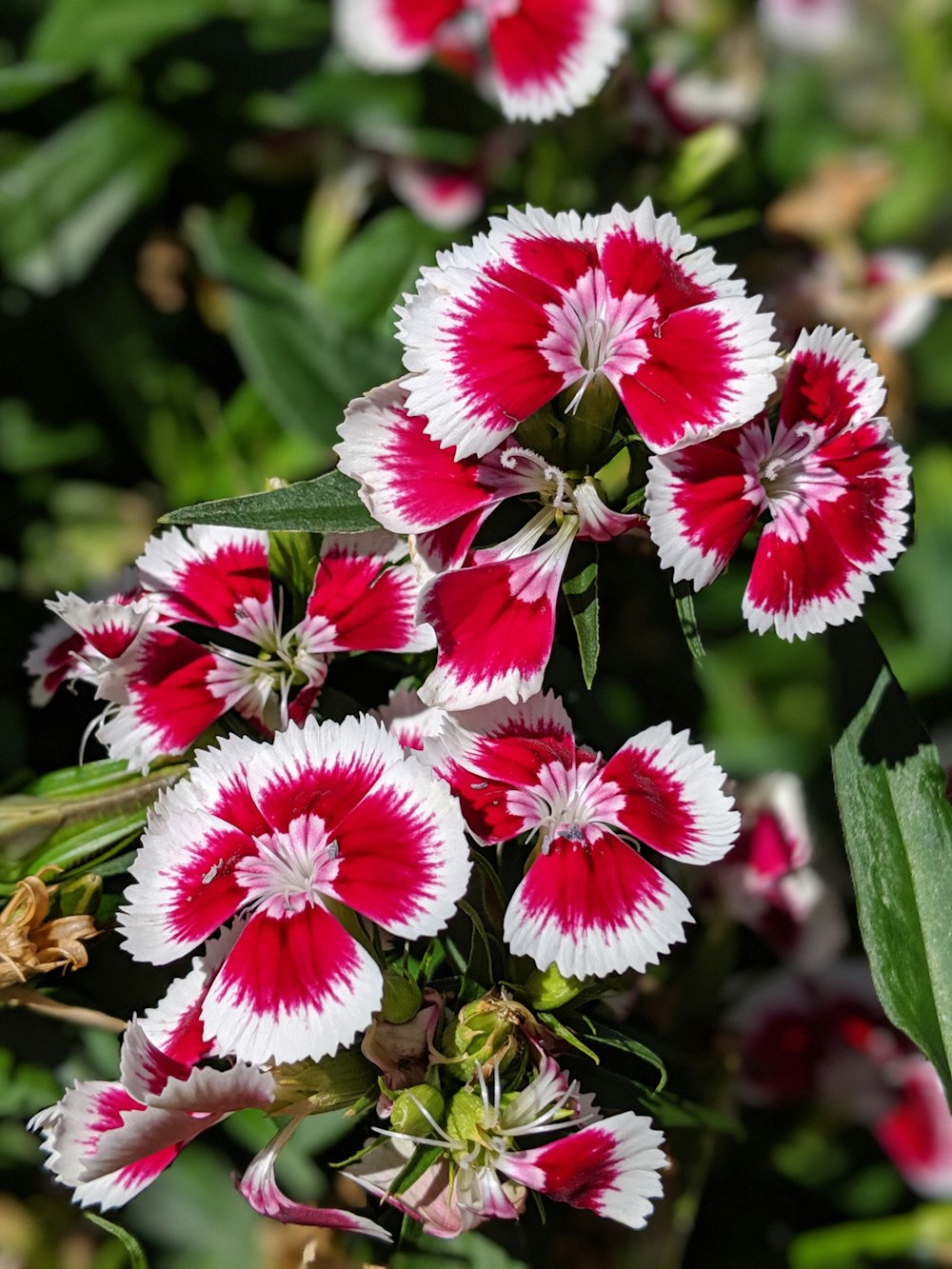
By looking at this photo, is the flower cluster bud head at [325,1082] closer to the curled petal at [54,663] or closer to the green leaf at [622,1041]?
the green leaf at [622,1041]

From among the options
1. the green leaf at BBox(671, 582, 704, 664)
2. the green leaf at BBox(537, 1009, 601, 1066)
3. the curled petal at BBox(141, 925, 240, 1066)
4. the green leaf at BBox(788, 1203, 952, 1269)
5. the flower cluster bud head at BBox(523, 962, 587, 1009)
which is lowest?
the green leaf at BBox(788, 1203, 952, 1269)

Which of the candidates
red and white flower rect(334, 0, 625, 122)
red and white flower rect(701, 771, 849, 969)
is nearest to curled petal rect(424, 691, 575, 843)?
red and white flower rect(701, 771, 849, 969)

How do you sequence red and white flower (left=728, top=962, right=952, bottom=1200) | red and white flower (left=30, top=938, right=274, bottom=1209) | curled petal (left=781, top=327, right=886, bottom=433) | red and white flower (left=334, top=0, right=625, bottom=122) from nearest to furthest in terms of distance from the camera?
red and white flower (left=30, top=938, right=274, bottom=1209) → curled petal (left=781, top=327, right=886, bottom=433) → red and white flower (left=334, top=0, right=625, bottom=122) → red and white flower (left=728, top=962, right=952, bottom=1200)

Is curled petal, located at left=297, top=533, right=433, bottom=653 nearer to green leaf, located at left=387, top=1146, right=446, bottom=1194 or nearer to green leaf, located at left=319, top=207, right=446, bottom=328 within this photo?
green leaf, located at left=387, top=1146, right=446, bottom=1194

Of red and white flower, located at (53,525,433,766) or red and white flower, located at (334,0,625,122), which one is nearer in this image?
red and white flower, located at (53,525,433,766)

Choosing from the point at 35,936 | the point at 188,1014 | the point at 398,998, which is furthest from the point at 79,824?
the point at 398,998

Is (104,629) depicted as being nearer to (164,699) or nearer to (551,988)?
(164,699)

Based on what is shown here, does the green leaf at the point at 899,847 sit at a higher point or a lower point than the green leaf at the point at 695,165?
lower

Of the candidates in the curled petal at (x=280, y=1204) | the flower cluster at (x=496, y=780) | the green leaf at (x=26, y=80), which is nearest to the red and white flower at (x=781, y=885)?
the flower cluster at (x=496, y=780)
